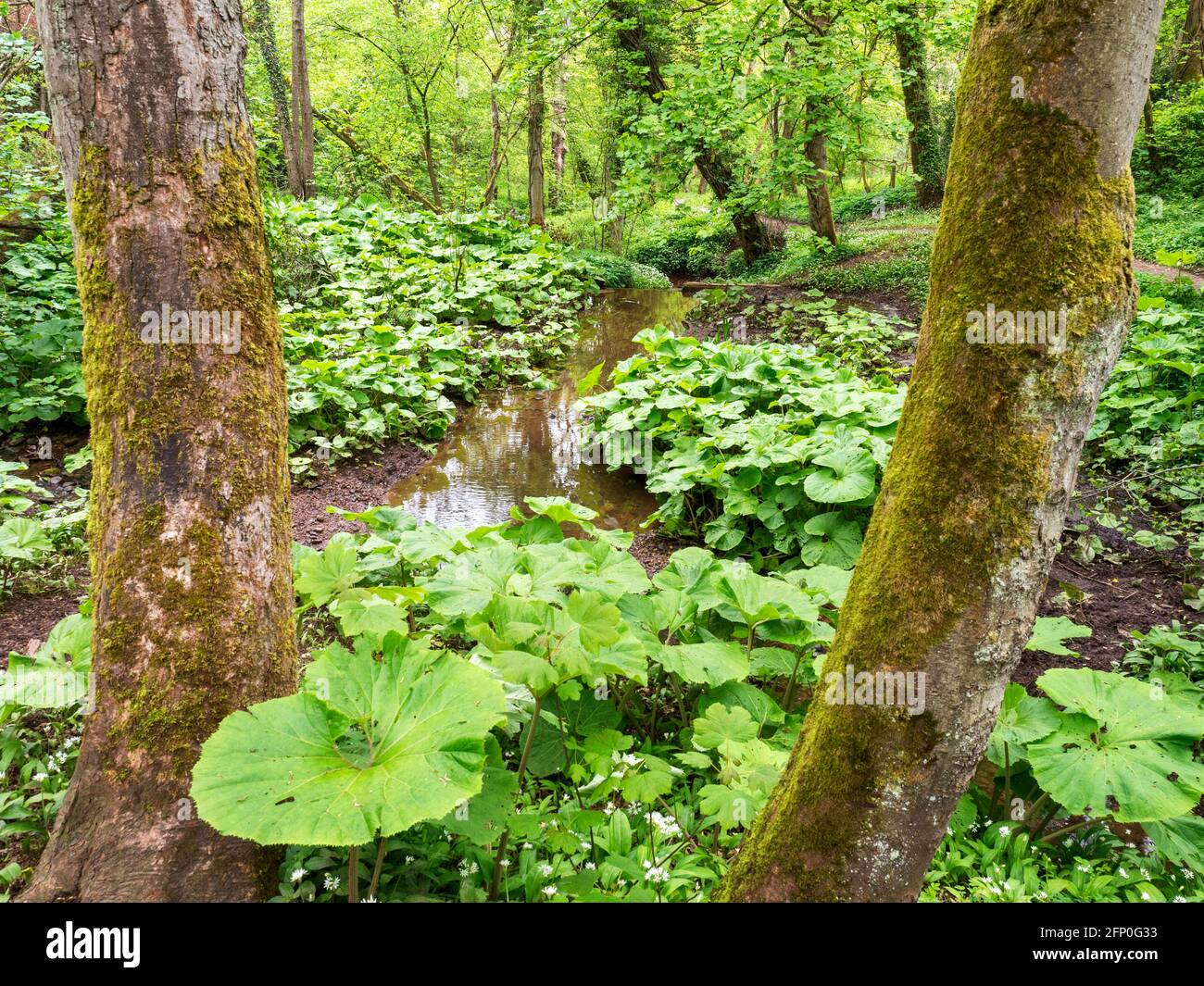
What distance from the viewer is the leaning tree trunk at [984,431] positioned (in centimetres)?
141

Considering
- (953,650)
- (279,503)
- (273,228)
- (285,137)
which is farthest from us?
(285,137)

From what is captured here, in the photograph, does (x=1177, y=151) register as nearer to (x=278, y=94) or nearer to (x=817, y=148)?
(x=817, y=148)

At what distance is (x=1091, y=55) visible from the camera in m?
1.38

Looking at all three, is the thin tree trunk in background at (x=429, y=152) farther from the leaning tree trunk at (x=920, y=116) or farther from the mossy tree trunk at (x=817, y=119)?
the leaning tree trunk at (x=920, y=116)

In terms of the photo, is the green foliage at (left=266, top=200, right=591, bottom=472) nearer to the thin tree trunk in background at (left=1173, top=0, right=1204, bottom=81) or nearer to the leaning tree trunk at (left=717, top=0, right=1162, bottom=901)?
the leaning tree trunk at (left=717, top=0, right=1162, bottom=901)

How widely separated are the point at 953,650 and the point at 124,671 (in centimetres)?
214

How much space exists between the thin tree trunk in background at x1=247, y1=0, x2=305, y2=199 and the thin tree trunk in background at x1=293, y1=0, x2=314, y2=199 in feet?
0.29

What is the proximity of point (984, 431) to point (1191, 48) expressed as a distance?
21241mm

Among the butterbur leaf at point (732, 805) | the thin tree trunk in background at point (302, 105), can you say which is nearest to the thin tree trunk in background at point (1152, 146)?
the thin tree trunk in background at point (302, 105)

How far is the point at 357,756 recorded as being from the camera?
1.78 meters

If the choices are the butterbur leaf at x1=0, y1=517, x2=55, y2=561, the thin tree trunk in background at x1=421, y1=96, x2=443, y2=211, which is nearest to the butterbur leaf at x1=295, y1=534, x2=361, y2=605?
the butterbur leaf at x1=0, y1=517, x2=55, y2=561

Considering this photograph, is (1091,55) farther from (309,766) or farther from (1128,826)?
(1128,826)

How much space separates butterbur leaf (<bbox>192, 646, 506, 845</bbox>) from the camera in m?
1.48
